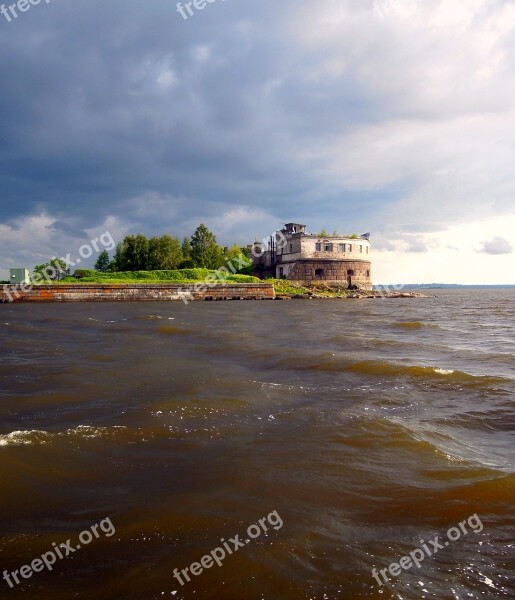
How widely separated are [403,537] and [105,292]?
4112 cm

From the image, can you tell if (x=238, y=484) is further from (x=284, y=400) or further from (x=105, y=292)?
(x=105, y=292)

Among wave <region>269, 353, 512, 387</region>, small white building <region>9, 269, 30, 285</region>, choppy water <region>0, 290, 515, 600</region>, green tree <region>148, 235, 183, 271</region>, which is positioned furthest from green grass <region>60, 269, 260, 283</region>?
choppy water <region>0, 290, 515, 600</region>

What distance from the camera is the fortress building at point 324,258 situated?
5503 centimetres

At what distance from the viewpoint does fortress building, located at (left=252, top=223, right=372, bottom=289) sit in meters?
55.0

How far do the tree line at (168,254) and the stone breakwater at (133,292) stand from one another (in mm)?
13688

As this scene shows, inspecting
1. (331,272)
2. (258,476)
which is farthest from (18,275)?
(258,476)

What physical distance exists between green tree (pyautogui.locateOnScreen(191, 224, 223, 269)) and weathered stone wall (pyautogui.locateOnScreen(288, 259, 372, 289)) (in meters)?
11.9

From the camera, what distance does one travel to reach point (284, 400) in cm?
620

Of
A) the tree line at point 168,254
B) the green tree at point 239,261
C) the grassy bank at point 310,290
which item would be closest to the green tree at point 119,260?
the tree line at point 168,254

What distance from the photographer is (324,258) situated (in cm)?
5525

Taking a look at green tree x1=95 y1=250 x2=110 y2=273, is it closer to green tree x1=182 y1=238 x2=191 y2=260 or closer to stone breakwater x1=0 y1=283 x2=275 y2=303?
green tree x1=182 y1=238 x2=191 y2=260

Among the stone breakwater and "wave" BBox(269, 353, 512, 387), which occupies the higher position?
the stone breakwater

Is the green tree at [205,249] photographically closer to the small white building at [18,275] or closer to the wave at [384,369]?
the small white building at [18,275]

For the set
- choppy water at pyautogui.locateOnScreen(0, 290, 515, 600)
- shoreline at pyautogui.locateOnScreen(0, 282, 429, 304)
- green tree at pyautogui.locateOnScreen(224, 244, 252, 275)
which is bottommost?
choppy water at pyautogui.locateOnScreen(0, 290, 515, 600)
